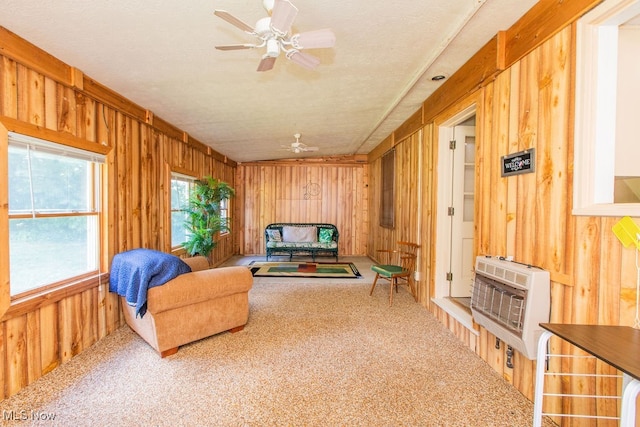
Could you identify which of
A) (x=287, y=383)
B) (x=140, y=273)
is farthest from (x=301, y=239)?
(x=287, y=383)

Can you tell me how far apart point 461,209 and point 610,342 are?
92.4 inches

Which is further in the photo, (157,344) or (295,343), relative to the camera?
(295,343)

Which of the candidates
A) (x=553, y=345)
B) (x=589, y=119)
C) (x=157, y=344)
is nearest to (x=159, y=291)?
(x=157, y=344)

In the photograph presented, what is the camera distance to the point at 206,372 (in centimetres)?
217

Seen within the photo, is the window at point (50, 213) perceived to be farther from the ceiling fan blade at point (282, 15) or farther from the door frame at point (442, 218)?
the door frame at point (442, 218)

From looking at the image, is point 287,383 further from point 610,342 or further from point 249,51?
point 249,51

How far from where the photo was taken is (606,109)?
4.85 ft

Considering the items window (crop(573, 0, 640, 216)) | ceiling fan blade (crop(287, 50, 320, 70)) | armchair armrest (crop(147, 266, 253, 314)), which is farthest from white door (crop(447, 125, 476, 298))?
armchair armrest (crop(147, 266, 253, 314))

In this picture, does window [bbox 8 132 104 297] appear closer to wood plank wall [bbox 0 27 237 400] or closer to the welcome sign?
wood plank wall [bbox 0 27 237 400]

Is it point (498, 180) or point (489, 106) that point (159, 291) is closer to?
point (498, 180)

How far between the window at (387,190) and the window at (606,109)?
11.5 ft

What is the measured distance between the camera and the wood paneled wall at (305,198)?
747 cm

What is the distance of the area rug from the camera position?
17.1ft

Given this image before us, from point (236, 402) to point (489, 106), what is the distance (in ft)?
9.64
